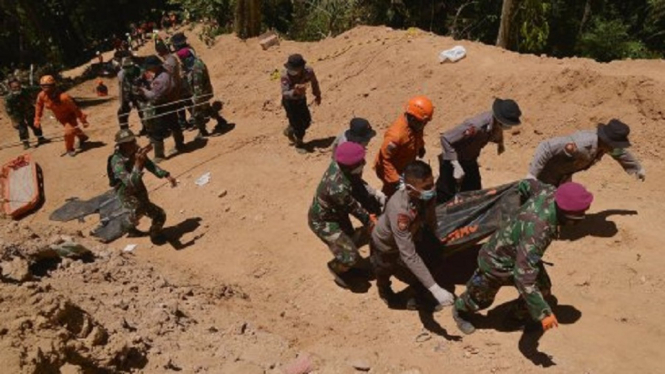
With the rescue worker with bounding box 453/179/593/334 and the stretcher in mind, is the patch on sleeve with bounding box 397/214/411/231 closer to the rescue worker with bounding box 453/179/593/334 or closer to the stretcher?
the rescue worker with bounding box 453/179/593/334

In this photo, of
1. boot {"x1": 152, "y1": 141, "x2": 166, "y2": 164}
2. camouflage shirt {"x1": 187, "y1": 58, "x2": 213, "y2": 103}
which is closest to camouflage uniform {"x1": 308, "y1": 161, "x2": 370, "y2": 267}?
boot {"x1": 152, "y1": 141, "x2": 166, "y2": 164}

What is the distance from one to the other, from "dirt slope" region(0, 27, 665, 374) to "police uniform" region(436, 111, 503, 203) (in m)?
1.18

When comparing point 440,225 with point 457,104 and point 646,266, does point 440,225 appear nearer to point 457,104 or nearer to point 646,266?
point 646,266

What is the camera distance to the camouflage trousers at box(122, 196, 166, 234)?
6.98 metres

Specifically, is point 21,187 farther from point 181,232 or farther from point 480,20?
point 480,20

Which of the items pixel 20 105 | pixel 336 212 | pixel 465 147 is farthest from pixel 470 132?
pixel 20 105

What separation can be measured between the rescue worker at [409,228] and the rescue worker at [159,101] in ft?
17.7

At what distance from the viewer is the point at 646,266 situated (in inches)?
223

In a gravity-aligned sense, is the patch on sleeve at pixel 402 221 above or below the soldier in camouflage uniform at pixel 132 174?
above

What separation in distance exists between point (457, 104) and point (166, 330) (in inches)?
252

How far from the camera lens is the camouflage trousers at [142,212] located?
6.98 meters

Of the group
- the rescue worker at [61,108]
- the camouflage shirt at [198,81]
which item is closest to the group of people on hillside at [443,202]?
the camouflage shirt at [198,81]

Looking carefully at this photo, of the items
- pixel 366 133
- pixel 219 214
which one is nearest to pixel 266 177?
pixel 219 214

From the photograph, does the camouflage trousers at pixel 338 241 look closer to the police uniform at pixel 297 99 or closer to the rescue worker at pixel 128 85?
the police uniform at pixel 297 99
